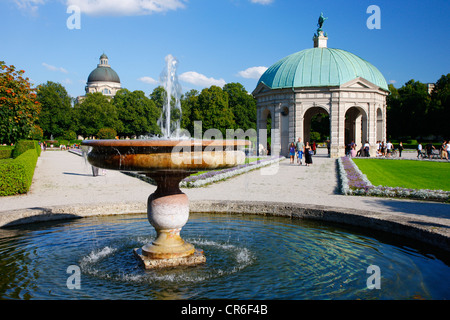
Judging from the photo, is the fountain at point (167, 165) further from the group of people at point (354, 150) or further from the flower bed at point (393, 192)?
the group of people at point (354, 150)

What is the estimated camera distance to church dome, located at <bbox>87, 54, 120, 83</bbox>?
12400 centimetres

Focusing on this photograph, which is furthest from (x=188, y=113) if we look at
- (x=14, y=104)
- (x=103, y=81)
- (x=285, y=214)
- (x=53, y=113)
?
(x=103, y=81)

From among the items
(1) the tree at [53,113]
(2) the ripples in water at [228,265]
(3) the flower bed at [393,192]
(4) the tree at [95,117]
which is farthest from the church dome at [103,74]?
(2) the ripples in water at [228,265]

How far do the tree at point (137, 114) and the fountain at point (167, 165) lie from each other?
7244 centimetres

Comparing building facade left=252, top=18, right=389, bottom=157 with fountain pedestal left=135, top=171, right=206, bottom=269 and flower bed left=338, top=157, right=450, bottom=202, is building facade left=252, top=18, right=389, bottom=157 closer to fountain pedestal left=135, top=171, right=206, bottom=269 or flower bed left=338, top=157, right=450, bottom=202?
flower bed left=338, top=157, right=450, bottom=202

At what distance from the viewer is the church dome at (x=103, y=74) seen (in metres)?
124

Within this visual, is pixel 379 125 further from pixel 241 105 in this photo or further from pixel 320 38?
pixel 241 105

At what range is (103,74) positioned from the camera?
124500 mm

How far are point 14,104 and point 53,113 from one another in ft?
206

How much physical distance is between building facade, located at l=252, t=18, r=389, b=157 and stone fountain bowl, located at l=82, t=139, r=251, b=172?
30790mm

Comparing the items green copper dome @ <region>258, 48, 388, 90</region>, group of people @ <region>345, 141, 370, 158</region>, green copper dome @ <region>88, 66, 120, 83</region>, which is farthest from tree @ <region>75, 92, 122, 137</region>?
group of people @ <region>345, 141, 370, 158</region>

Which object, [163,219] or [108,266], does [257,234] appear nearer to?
[163,219]
